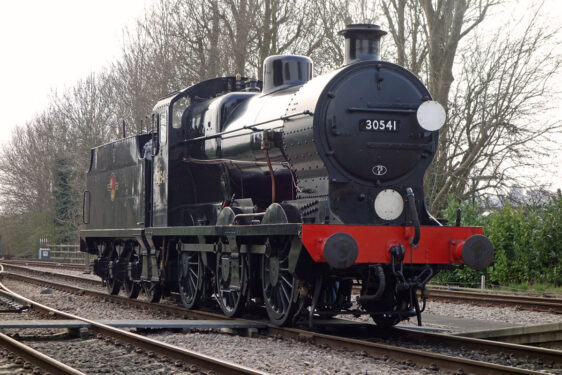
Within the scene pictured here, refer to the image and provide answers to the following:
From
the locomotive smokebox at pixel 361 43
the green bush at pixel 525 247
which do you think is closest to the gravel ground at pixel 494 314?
the locomotive smokebox at pixel 361 43

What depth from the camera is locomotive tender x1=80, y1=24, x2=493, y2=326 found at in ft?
27.1

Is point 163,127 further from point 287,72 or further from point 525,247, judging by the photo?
point 525,247

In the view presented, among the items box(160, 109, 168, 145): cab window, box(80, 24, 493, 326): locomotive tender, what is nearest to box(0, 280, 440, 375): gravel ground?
box(80, 24, 493, 326): locomotive tender

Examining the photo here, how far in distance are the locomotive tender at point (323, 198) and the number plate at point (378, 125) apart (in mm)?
11

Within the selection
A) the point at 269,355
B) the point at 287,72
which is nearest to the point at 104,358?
the point at 269,355

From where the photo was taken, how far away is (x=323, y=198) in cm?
857

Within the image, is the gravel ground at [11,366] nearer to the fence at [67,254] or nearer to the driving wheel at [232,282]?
the driving wheel at [232,282]

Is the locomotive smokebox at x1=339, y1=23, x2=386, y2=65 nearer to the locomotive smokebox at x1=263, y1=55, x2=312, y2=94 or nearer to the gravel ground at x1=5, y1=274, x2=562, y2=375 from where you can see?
the locomotive smokebox at x1=263, y1=55, x2=312, y2=94

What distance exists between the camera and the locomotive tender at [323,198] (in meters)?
8.26

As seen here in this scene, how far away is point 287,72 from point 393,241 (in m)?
3.23

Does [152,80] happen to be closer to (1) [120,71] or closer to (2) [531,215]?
(1) [120,71]

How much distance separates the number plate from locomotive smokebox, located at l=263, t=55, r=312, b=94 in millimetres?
1897

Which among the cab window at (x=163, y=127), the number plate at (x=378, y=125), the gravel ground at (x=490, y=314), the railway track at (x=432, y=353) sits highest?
the cab window at (x=163, y=127)

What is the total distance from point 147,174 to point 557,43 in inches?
525
